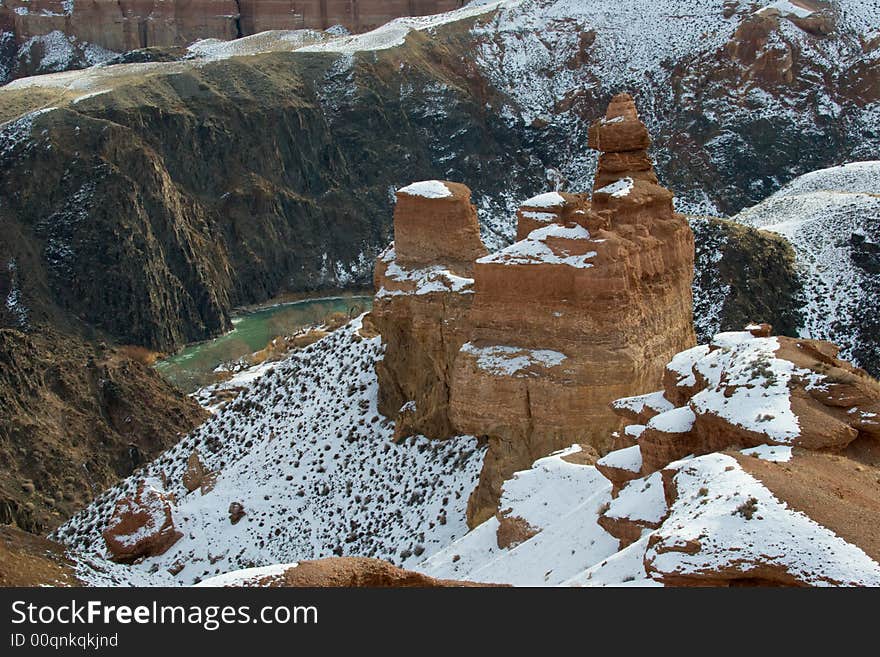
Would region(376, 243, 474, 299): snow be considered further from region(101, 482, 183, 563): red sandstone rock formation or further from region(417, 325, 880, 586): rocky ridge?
region(417, 325, 880, 586): rocky ridge

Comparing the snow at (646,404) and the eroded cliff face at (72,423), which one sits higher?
the snow at (646,404)

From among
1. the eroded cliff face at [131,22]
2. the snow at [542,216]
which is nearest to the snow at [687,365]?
the snow at [542,216]

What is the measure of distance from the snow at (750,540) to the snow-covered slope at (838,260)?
127 feet

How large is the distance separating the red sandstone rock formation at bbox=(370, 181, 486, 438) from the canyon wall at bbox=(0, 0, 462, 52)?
122 meters

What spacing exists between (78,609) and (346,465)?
72.1 ft

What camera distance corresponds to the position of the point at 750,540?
13.1 m

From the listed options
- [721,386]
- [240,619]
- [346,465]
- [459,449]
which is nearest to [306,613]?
[240,619]

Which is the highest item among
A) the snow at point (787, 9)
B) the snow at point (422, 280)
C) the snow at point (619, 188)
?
the snow at point (787, 9)

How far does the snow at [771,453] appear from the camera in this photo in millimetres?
15703

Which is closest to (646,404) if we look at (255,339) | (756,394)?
(756,394)

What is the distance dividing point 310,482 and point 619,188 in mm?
11381

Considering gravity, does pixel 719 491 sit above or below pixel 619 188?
below

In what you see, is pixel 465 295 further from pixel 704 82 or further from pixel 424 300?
pixel 704 82

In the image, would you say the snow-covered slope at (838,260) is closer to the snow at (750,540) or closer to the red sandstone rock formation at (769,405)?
the red sandstone rock formation at (769,405)
